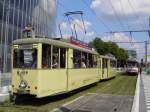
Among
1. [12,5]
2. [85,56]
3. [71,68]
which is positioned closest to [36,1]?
[12,5]

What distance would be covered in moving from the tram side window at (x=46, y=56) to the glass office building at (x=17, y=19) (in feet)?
40.6

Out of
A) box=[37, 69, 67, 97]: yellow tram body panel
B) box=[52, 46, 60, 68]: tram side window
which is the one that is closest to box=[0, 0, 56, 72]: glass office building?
box=[37, 69, 67, 97]: yellow tram body panel

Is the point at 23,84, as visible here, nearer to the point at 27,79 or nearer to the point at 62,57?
the point at 27,79

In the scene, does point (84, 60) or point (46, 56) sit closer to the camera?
point (46, 56)

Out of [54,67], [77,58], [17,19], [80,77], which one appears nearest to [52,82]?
[54,67]

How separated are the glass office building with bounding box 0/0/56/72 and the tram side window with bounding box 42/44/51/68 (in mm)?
12360

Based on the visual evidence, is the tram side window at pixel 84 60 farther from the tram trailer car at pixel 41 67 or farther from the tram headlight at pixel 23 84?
the tram headlight at pixel 23 84

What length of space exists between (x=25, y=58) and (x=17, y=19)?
25.4m

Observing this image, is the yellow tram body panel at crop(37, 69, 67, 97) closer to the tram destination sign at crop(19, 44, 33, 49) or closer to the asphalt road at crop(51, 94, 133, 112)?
the asphalt road at crop(51, 94, 133, 112)

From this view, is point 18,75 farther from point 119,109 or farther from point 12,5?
point 12,5

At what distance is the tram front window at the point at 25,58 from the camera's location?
15359 millimetres

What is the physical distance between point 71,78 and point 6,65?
60.9 feet

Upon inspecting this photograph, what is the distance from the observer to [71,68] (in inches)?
749

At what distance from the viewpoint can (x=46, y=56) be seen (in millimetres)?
15836
